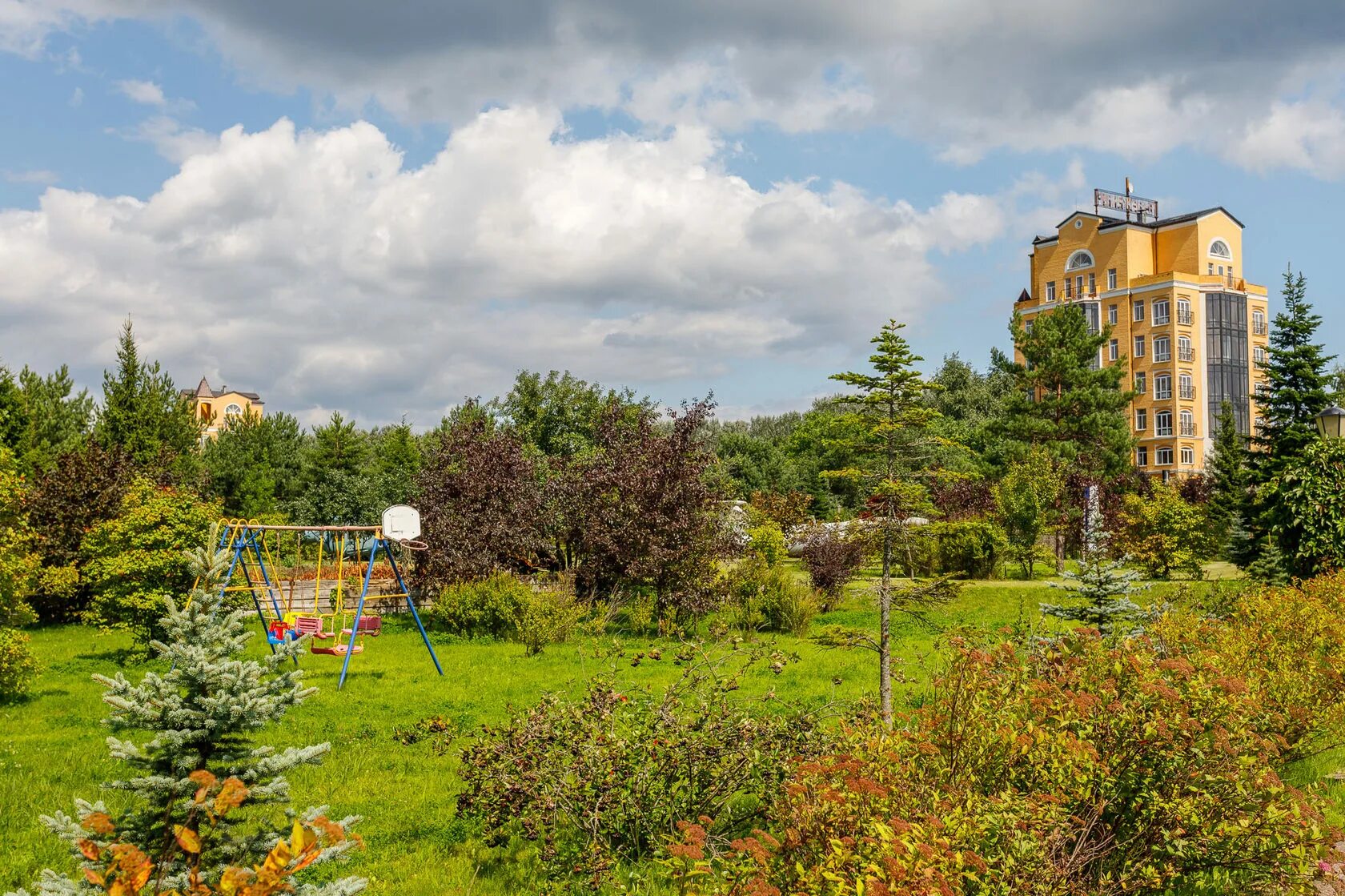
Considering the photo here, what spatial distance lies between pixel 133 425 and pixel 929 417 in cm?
2507

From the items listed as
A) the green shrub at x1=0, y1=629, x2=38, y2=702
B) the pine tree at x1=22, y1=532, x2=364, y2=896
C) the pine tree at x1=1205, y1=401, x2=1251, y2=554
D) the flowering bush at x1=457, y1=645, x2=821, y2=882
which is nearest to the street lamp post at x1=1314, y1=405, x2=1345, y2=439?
the flowering bush at x1=457, y1=645, x2=821, y2=882

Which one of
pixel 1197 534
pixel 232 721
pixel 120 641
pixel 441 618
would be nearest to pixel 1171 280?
pixel 1197 534

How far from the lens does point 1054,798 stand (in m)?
4.38

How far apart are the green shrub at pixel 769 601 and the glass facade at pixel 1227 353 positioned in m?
43.9

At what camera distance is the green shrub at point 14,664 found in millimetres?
10625

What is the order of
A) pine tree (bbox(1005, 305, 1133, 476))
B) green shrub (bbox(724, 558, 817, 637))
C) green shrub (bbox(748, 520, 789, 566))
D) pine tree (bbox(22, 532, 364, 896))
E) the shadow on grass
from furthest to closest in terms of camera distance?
pine tree (bbox(1005, 305, 1133, 476)) < green shrub (bbox(748, 520, 789, 566)) < green shrub (bbox(724, 558, 817, 637)) < the shadow on grass < pine tree (bbox(22, 532, 364, 896))

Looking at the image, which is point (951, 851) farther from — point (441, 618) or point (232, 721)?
point (441, 618)

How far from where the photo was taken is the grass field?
20.0 ft

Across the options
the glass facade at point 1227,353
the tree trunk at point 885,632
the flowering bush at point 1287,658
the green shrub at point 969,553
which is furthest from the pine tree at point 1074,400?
the glass facade at point 1227,353

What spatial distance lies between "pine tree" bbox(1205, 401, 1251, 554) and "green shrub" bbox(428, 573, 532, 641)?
19749mm

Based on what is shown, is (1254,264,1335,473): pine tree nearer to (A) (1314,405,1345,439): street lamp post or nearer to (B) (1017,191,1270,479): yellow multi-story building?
(A) (1314,405,1345,439): street lamp post

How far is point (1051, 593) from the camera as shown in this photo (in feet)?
66.4

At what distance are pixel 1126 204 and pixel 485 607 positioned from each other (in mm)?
51720

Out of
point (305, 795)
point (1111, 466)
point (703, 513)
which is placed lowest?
point (305, 795)
